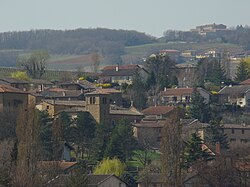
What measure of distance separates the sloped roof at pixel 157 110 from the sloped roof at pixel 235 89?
28.4 ft

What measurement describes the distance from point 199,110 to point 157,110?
3.66 meters

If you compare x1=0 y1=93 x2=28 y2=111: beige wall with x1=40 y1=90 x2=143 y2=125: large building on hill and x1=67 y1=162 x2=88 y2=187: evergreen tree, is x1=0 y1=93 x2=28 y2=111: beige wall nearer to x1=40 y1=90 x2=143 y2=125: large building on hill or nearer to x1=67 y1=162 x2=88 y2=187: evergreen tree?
x1=40 y1=90 x2=143 y2=125: large building on hill

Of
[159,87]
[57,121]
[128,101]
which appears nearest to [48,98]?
[128,101]

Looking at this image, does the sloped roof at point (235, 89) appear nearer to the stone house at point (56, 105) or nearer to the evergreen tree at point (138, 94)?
the evergreen tree at point (138, 94)

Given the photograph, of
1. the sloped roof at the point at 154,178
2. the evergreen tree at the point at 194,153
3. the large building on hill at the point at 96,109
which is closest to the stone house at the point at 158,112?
the large building on hill at the point at 96,109

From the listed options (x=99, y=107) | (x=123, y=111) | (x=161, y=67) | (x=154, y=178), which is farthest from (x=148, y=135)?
(x=161, y=67)

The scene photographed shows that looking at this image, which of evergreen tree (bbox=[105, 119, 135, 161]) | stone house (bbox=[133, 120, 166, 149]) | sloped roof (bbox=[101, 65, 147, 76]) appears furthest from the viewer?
sloped roof (bbox=[101, 65, 147, 76])

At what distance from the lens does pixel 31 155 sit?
55844 millimetres

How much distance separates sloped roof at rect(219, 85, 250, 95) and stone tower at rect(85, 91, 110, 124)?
17076 mm

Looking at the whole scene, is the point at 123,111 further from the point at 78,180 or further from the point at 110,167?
the point at 78,180

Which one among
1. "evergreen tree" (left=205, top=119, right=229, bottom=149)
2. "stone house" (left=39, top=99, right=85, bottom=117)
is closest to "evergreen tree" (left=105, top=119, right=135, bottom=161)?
"evergreen tree" (left=205, top=119, right=229, bottom=149)

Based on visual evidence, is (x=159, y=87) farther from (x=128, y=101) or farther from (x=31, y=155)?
(x=31, y=155)

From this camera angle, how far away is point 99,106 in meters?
74.9

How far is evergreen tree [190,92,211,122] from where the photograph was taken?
261 feet
